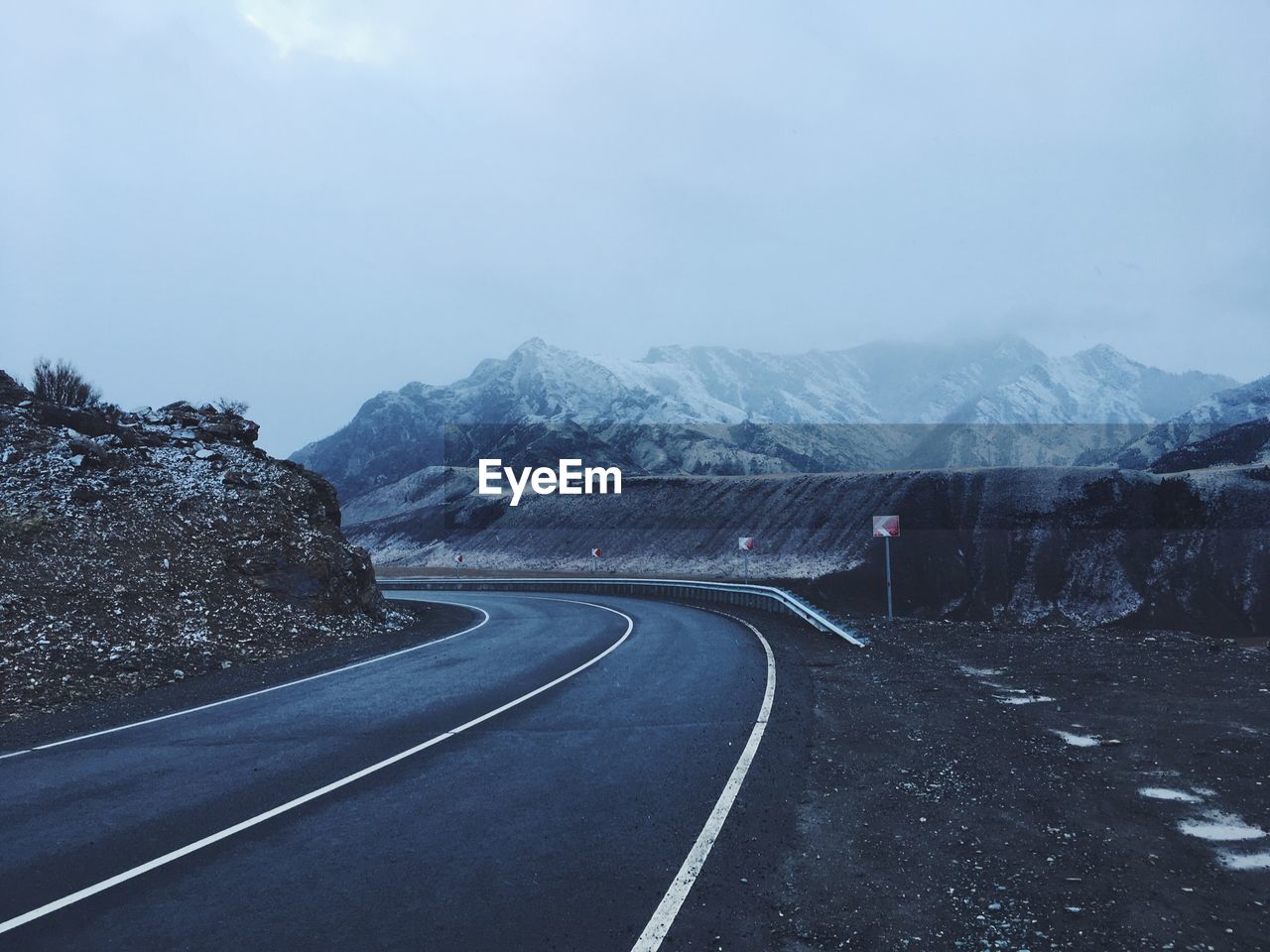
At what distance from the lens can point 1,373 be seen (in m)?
24.4

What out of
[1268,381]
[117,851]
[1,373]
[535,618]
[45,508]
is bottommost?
[535,618]

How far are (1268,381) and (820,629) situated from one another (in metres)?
181

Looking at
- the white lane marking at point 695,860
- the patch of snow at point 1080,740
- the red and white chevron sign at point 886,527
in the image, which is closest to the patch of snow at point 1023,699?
the patch of snow at point 1080,740

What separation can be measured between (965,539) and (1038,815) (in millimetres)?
50341

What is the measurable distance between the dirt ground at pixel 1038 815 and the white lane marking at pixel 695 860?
1.85 feet

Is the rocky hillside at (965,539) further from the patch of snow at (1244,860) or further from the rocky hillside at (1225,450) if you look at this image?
the patch of snow at (1244,860)

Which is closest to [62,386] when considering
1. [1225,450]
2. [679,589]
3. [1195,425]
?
[679,589]

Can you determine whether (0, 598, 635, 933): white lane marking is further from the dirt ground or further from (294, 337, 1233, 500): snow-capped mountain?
(294, 337, 1233, 500): snow-capped mountain

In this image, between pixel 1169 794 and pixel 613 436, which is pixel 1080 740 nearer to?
pixel 1169 794

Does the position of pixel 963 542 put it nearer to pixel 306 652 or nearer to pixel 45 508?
pixel 306 652

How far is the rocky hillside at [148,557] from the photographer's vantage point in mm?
14359

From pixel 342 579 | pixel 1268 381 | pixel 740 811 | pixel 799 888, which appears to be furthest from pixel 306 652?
pixel 1268 381

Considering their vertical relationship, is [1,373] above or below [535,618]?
above

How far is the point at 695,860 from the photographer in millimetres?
5402
